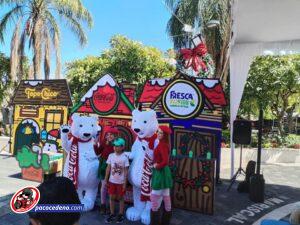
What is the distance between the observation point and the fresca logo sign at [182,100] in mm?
6641

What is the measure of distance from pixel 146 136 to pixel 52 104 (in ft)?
13.5

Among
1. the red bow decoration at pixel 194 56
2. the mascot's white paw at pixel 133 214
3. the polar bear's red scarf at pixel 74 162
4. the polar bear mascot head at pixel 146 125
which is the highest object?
the red bow decoration at pixel 194 56

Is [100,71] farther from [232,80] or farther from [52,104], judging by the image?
[232,80]

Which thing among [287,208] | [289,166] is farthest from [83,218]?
[289,166]

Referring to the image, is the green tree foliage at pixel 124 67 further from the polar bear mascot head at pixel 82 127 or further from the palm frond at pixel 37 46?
the polar bear mascot head at pixel 82 127

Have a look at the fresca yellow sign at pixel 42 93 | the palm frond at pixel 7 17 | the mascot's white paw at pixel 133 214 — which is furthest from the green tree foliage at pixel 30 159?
the palm frond at pixel 7 17

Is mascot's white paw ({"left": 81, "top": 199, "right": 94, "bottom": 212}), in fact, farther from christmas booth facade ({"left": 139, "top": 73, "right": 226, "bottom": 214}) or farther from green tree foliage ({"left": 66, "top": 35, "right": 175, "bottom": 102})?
green tree foliage ({"left": 66, "top": 35, "right": 175, "bottom": 102})

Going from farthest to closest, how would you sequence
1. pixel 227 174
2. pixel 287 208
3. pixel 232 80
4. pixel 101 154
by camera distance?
pixel 227 174 → pixel 232 80 → pixel 287 208 → pixel 101 154

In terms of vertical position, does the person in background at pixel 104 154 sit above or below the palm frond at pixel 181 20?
below

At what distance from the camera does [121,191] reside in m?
5.34

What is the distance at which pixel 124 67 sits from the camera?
52.2 feet

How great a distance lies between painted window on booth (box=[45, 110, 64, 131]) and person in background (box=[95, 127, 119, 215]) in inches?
106

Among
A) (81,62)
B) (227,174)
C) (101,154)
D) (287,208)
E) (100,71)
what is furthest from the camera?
(81,62)

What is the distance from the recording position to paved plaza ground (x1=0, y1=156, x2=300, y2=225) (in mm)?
5516
